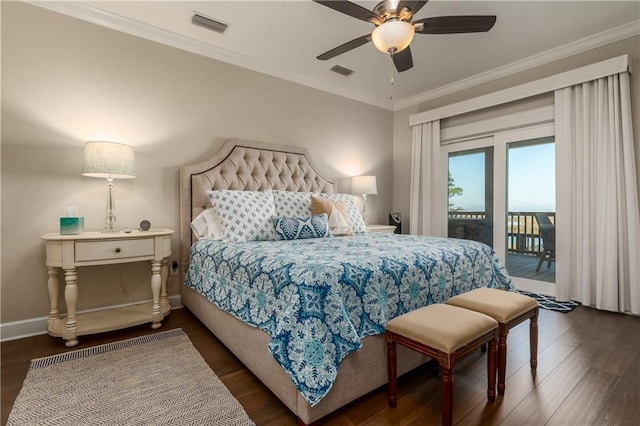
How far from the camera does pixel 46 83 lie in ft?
7.93

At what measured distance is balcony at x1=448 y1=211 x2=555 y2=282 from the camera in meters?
3.54

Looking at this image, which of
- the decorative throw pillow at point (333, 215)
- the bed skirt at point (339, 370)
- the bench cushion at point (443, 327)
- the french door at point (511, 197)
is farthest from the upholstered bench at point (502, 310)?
the french door at point (511, 197)

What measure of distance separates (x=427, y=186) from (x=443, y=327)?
3.35m

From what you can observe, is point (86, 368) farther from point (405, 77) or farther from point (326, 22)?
point (405, 77)

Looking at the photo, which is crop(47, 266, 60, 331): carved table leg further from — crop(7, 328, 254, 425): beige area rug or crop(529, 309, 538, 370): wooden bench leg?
crop(529, 309, 538, 370): wooden bench leg

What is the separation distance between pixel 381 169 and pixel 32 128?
4.06 metres

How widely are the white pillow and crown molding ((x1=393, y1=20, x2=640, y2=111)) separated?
350 cm

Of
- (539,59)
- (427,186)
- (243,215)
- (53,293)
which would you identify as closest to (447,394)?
(243,215)

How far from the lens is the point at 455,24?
2.13 m

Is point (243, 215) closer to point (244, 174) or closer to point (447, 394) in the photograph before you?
point (244, 174)

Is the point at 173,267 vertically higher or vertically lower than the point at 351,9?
lower

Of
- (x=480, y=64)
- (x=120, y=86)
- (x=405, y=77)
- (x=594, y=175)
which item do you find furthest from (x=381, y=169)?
(x=120, y=86)

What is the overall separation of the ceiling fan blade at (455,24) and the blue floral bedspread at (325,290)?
155cm

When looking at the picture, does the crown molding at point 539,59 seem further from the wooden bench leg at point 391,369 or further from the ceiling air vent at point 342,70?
the wooden bench leg at point 391,369
